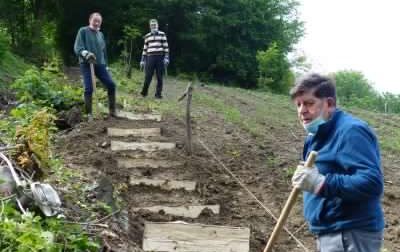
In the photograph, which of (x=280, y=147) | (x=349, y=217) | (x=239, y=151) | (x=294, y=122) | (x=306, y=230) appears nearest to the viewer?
(x=349, y=217)

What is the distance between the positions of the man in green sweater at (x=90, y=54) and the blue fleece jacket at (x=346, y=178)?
21.1 feet

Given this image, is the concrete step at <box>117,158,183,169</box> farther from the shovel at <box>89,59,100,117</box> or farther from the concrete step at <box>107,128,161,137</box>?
the shovel at <box>89,59,100,117</box>

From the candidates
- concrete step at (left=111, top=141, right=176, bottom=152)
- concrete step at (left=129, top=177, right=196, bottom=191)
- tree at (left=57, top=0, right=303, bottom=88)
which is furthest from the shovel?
tree at (left=57, top=0, right=303, bottom=88)

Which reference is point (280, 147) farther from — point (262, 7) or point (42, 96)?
point (262, 7)

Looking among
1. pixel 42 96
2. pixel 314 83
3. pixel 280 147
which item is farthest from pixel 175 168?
pixel 314 83

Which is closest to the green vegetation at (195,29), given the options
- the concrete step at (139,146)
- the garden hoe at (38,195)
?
the concrete step at (139,146)

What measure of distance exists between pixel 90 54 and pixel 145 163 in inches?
91.0

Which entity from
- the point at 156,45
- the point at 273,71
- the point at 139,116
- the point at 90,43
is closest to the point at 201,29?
the point at 273,71

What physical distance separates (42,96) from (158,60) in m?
3.42

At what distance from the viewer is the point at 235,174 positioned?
7.50 meters

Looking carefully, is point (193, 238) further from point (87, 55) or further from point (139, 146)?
point (87, 55)

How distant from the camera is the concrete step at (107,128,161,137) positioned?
8.52 meters

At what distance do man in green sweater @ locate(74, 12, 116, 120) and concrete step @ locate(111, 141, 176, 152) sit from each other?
54.6 inches

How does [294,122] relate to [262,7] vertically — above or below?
below
